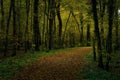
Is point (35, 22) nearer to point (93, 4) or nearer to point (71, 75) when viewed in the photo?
point (93, 4)

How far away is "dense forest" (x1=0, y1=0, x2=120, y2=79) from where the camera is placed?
19.2 metres

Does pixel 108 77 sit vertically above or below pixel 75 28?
below

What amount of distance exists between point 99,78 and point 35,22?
66.5 ft

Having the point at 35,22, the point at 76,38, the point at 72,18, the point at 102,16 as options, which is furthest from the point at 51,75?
the point at 76,38

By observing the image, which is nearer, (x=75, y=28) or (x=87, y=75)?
(x=87, y=75)

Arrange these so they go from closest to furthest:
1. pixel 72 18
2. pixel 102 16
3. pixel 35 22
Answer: pixel 102 16
pixel 35 22
pixel 72 18

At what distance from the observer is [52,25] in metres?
37.8

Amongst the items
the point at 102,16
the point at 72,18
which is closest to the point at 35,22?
the point at 102,16

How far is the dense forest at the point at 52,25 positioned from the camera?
19202mm

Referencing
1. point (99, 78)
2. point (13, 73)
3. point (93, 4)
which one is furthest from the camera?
point (93, 4)

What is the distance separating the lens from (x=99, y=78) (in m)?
14.5

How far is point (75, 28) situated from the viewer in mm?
61719

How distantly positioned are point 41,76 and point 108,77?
4.33 m

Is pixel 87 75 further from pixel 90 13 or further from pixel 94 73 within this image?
pixel 90 13
